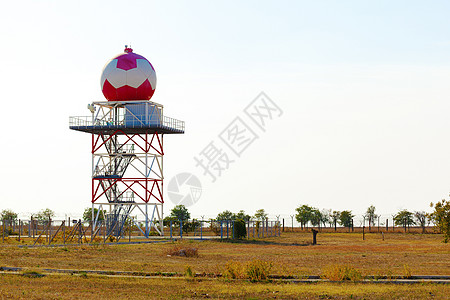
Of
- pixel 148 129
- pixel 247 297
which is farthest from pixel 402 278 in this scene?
pixel 148 129

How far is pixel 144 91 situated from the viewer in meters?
64.4

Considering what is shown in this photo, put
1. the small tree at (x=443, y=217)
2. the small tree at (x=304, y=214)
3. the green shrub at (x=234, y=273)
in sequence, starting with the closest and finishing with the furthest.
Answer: the green shrub at (x=234, y=273), the small tree at (x=443, y=217), the small tree at (x=304, y=214)

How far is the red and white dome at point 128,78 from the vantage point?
62.8 m

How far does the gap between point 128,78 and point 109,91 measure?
9.29 feet

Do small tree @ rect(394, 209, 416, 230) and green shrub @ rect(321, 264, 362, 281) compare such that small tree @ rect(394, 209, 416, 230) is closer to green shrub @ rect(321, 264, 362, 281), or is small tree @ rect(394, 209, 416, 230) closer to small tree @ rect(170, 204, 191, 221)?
small tree @ rect(170, 204, 191, 221)

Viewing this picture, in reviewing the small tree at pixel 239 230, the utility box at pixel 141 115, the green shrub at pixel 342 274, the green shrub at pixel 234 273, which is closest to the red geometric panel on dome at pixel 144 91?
the utility box at pixel 141 115

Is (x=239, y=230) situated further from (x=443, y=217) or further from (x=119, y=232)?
(x=443, y=217)

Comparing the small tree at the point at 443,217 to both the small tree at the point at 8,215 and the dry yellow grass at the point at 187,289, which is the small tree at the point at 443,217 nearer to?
the dry yellow grass at the point at 187,289

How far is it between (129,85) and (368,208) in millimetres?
69831

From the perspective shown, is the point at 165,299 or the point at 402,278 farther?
the point at 402,278

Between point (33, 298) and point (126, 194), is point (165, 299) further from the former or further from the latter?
point (126, 194)

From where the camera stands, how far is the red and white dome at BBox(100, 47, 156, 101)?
62.8 metres

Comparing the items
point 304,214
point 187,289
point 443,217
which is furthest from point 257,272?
point 304,214

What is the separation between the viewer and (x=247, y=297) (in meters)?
19.0
